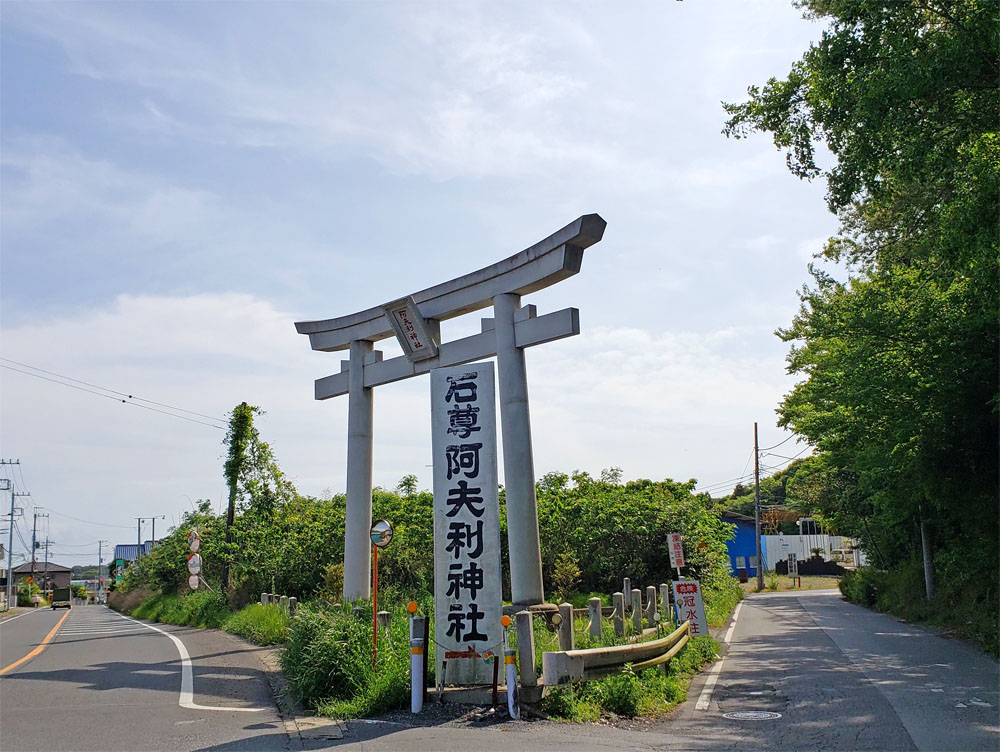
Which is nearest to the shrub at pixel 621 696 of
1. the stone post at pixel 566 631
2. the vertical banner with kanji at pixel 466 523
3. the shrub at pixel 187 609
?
the stone post at pixel 566 631

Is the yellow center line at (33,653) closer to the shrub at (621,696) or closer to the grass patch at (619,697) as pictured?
the grass patch at (619,697)

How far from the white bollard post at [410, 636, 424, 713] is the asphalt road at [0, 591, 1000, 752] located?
0.27 metres

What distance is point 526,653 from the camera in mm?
9117

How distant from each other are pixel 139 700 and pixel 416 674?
408cm

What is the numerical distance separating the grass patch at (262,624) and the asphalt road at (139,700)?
1.62 ft

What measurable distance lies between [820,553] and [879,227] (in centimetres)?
4864

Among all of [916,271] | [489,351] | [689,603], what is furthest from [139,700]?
[916,271]

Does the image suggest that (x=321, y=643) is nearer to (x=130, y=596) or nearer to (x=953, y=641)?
(x=953, y=641)

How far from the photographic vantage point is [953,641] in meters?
17.7

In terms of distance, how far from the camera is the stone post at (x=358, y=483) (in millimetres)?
16250

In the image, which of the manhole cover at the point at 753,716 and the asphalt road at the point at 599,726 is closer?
the asphalt road at the point at 599,726

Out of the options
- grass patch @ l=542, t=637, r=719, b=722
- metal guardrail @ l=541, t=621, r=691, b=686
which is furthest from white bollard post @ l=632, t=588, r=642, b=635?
grass patch @ l=542, t=637, r=719, b=722

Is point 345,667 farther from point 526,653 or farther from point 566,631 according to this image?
point 566,631

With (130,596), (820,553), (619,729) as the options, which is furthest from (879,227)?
(820,553)
